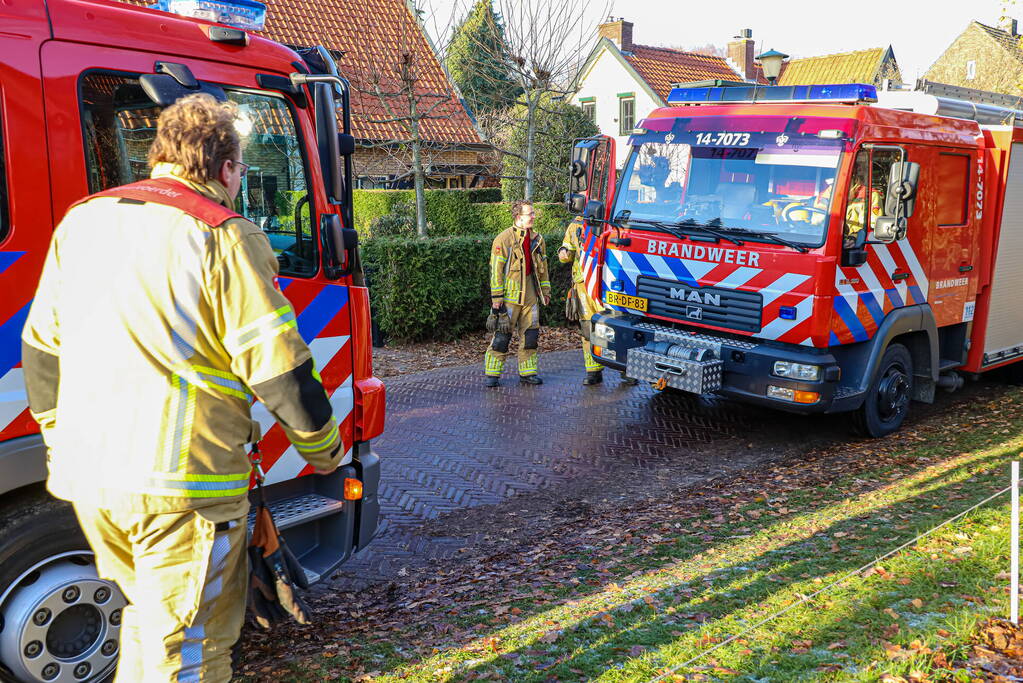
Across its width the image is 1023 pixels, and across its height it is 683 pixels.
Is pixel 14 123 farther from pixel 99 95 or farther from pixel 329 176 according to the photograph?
pixel 329 176

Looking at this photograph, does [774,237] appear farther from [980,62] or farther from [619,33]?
[980,62]

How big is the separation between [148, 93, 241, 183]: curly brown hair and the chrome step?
1734mm

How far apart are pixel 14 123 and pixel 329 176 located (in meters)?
1.20

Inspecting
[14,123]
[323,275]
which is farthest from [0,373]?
[323,275]

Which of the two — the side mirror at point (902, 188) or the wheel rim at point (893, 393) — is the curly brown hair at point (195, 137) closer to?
the side mirror at point (902, 188)

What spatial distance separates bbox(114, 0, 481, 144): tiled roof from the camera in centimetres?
1520

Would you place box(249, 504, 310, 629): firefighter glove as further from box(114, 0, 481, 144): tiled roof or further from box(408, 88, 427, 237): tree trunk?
box(114, 0, 481, 144): tiled roof

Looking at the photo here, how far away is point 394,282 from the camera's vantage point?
11.4 meters

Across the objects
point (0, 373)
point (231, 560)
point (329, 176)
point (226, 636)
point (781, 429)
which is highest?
point (329, 176)

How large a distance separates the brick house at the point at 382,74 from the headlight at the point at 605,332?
715 cm

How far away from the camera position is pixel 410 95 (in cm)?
1360

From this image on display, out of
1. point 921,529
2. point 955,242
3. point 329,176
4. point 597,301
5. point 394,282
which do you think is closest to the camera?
point 329,176

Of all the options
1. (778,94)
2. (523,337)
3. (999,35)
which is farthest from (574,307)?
(999,35)

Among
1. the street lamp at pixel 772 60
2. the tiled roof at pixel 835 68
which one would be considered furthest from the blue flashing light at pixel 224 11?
the tiled roof at pixel 835 68
